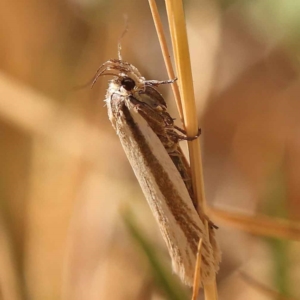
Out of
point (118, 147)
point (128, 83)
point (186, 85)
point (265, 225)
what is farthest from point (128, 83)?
point (118, 147)

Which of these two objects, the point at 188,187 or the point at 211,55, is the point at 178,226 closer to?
the point at 188,187

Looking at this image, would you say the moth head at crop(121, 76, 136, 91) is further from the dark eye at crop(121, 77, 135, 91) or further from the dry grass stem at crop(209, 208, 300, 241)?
the dry grass stem at crop(209, 208, 300, 241)

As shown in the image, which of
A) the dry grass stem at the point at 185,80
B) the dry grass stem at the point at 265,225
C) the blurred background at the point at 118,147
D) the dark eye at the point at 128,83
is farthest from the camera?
the blurred background at the point at 118,147

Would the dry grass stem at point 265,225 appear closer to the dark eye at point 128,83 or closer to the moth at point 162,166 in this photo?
the moth at point 162,166

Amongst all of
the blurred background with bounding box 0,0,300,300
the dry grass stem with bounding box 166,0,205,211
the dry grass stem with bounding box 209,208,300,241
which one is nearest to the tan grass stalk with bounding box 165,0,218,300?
the dry grass stem with bounding box 166,0,205,211

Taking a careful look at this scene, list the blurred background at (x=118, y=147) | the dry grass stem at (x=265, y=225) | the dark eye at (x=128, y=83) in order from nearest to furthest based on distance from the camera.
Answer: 1. the dark eye at (x=128, y=83)
2. the dry grass stem at (x=265, y=225)
3. the blurred background at (x=118, y=147)

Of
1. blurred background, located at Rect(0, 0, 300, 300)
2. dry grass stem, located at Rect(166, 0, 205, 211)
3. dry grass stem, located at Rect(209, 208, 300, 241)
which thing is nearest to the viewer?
dry grass stem, located at Rect(166, 0, 205, 211)

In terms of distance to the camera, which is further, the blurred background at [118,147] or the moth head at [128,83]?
the blurred background at [118,147]

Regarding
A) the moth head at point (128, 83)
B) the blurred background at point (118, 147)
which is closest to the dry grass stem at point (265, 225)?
the blurred background at point (118, 147)

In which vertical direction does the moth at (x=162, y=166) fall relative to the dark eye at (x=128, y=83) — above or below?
below
